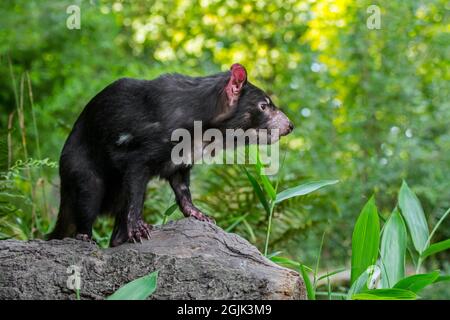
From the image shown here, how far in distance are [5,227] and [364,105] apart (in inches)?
204

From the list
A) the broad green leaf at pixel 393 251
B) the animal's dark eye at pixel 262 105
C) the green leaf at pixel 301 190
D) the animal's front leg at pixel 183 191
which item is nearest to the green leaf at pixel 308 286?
the broad green leaf at pixel 393 251

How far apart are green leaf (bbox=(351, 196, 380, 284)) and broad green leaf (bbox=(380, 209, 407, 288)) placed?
0.56 feet

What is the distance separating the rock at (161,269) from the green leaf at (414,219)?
3.28ft

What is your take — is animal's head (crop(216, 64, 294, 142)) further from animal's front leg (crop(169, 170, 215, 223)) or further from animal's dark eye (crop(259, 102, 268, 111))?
animal's front leg (crop(169, 170, 215, 223))

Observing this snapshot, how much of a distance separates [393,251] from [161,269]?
1392mm

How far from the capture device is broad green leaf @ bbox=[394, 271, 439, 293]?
11.8 feet

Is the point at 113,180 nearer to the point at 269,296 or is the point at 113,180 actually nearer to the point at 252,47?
the point at 269,296

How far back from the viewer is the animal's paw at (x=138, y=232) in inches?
155

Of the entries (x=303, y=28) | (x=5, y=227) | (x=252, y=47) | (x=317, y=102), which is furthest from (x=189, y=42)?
(x=5, y=227)

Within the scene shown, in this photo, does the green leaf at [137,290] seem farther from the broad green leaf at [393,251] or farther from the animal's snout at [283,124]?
the animal's snout at [283,124]

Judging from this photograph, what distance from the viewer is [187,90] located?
14.1 feet

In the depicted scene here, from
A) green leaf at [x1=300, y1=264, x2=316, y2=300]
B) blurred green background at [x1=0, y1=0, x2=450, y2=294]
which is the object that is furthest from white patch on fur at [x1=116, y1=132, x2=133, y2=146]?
blurred green background at [x1=0, y1=0, x2=450, y2=294]

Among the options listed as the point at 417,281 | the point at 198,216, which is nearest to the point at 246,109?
the point at 198,216

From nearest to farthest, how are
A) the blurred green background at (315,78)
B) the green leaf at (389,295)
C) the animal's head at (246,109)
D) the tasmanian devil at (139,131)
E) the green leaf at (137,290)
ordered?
the green leaf at (137,290) → the green leaf at (389,295) → the tasmanian devil at (139,131) → the animal's head at (246,109) → the blurred green background at (315,78)
